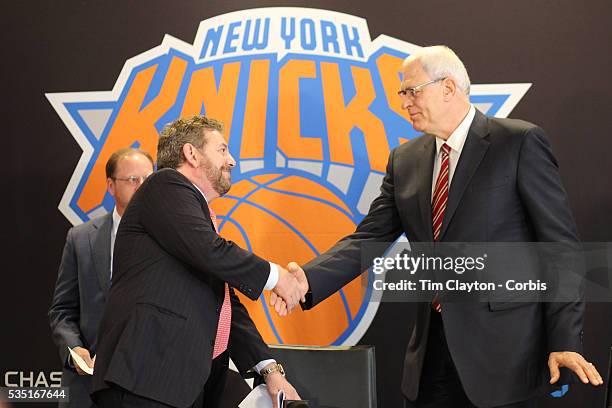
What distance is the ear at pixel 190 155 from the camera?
3.06 metres

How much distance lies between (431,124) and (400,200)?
345 mm

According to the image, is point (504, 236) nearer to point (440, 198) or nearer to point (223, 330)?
point (440, 198)

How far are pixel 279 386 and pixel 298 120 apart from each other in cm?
150

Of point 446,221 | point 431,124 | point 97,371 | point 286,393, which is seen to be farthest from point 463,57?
point 97,371

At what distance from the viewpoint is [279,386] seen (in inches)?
115

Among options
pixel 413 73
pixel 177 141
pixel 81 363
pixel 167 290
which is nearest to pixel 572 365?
pixel 413 73

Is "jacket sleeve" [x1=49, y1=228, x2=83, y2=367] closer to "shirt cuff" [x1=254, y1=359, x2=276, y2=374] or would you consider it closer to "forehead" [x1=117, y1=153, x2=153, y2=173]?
"forehead" [x1=117, y1=153, x2=153, y2=173]

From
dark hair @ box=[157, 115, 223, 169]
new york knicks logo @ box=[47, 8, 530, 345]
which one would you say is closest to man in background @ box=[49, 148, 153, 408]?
new york knicks logo @ box=[47, 8, 530, 345]

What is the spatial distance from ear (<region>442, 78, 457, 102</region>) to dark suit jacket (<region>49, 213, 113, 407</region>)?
1782 mm

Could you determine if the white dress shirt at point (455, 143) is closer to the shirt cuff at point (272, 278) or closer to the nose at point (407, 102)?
the nose at point (407, 102)

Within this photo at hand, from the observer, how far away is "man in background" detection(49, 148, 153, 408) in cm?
367

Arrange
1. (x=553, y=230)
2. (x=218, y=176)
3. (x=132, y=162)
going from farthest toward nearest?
(x=132, y=162) < (x=218, y=176) < (x=553, y=230)

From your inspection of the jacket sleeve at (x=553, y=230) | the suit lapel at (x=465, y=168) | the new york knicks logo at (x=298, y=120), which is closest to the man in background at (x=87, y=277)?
the new york knicks logo at (x=298, y=120)

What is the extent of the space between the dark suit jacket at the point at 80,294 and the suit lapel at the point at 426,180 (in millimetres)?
1584
